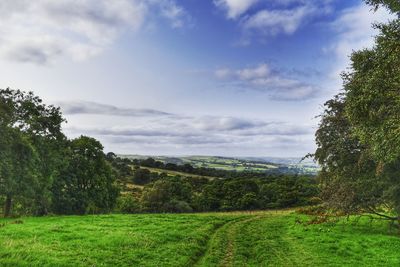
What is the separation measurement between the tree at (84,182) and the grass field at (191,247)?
88.9 feet

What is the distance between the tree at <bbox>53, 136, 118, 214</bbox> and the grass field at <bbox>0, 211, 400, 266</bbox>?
2709 cm

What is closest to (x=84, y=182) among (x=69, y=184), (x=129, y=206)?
(x=69, y=184)

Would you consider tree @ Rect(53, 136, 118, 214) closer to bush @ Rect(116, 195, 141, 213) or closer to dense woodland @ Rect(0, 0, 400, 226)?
dense woodland @ Rect(0, 0, 400, 226)

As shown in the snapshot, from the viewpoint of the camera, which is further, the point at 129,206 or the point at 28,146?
the point at 129,206

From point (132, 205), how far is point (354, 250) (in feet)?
200

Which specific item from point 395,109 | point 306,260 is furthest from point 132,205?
point 395,109

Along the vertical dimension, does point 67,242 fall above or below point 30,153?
below

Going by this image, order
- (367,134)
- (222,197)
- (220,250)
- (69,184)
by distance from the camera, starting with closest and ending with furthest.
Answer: (367,134) < (220,250) < (69,184) < (222,197)

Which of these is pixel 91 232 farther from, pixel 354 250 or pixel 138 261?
pixel 354 250

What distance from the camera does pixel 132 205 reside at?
79.8 meters

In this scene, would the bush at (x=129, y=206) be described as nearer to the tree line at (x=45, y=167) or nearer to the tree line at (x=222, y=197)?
the tree line at (x=222, y=197)

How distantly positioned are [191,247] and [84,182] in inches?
1614

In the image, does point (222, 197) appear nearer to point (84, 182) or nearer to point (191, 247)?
point (84, 182)

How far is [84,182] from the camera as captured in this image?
200 feet
